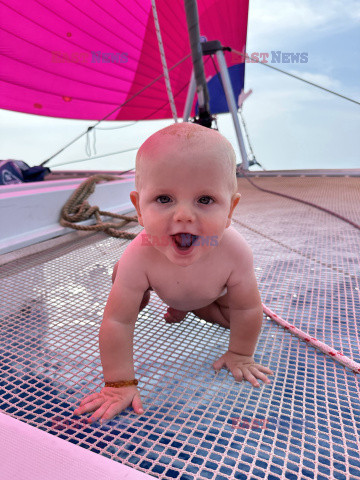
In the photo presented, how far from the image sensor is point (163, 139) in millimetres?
465

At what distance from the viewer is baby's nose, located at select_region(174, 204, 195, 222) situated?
0.44 metres

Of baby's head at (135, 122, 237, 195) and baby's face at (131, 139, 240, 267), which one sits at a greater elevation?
baby's head at (135, 122, 237, 195)

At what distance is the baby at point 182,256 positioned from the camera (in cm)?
45

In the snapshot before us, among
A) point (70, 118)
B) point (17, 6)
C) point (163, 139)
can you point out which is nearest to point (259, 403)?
point (163, 139)

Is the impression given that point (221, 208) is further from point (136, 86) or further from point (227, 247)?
point (136, 86)

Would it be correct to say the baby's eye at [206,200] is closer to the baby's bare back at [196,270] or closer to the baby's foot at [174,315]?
the baby's bare back at [196,270]

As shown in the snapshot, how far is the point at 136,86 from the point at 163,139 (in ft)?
15.0

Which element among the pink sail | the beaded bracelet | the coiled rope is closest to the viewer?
the beaded bracelet

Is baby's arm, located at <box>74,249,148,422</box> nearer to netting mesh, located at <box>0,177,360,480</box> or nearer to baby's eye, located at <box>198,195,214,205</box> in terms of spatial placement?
netting mesh, located at <box>0,177,360,480</box>

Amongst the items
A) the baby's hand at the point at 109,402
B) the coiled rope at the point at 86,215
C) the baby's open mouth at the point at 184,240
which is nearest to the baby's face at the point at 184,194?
the baby's open mouth at the point at 184,240

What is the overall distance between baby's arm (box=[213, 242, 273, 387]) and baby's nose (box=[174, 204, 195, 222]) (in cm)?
16

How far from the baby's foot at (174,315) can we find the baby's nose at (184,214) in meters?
0.32

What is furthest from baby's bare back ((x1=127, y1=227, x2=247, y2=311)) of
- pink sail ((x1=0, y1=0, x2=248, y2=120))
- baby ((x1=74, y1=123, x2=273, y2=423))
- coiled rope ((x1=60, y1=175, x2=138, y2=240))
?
pink sail ((x1=0, y1=0, x2=248, y2=120))

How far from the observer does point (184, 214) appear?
0.44 meters
